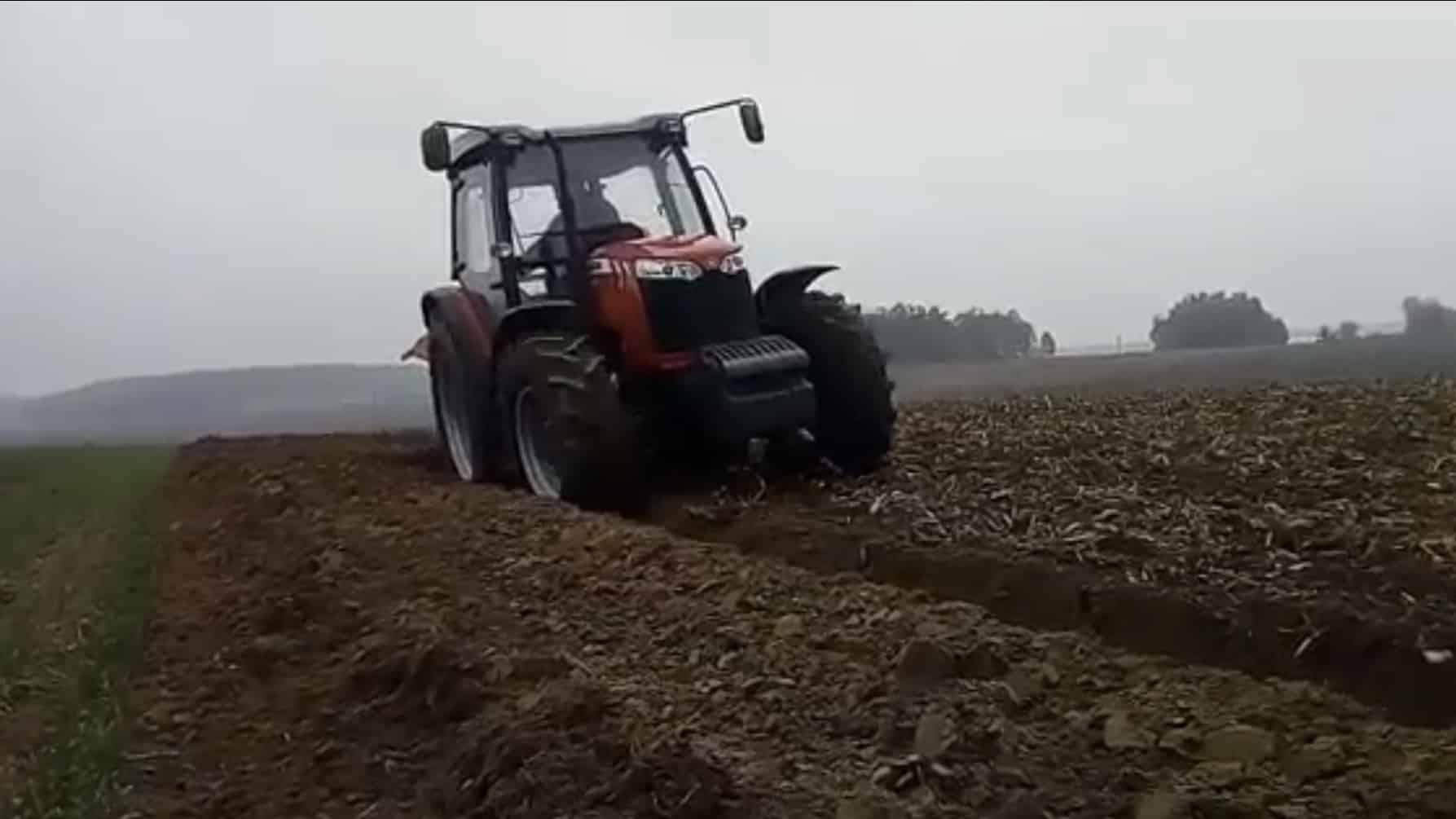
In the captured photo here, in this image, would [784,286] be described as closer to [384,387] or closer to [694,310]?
[694,310]

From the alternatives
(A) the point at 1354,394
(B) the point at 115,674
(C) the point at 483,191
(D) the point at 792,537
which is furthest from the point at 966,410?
(B) the point at 115,674

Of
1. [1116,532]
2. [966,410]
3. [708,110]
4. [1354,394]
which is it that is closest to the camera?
[1116,532]

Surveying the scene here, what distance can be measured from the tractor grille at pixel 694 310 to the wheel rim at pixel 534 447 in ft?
2.67

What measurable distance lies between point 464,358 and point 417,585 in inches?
141

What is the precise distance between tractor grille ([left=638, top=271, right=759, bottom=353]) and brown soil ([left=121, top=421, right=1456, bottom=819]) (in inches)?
58.8

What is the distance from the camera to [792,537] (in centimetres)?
812

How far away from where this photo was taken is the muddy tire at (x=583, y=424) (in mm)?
9359

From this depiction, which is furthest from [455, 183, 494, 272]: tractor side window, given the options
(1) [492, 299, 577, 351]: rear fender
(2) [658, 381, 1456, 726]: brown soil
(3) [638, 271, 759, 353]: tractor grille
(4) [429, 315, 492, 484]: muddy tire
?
(2) [658, 381, 1456, 726]: brown soil

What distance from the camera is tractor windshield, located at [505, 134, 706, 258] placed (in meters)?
10.4

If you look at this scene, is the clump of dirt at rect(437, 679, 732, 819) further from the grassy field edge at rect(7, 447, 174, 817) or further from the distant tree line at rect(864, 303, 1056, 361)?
the distant tree line at rect(864, 303, 1056, 361)

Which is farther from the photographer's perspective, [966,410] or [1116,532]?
[966,410]

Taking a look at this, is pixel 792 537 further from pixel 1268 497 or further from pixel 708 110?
pixel 708 110

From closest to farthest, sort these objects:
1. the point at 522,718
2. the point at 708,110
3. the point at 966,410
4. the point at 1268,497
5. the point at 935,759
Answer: the point at 935,759 < the point at 522,718 < the point at 1268,497 < the point at 708,110 < the point at 966,410

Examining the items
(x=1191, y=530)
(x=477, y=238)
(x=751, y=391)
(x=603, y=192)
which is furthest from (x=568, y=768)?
(x=477, y=238)
